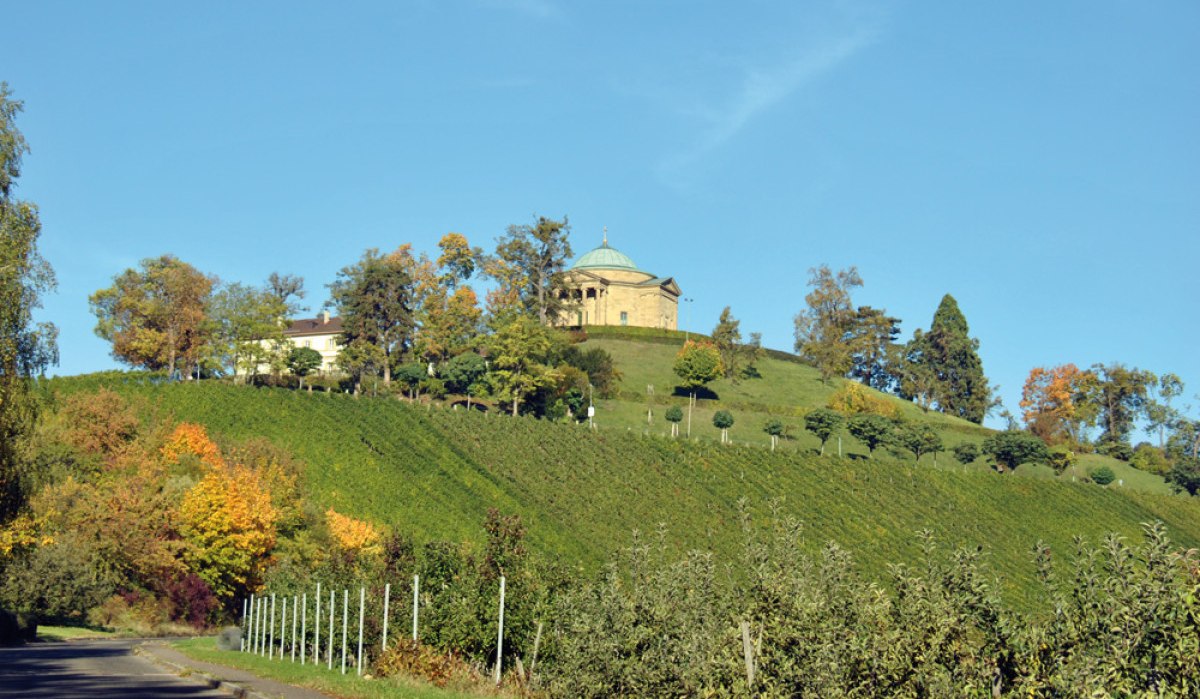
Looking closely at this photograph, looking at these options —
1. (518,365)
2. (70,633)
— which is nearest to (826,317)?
(518,365)

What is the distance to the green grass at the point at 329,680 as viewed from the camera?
1869 centimetres

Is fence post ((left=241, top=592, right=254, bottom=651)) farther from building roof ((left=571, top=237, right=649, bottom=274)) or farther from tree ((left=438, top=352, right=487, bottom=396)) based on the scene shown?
building roof ((left=571, top=237, right=649, bottom=274))

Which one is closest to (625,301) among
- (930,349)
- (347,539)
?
(930,349)

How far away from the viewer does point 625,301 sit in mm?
163375

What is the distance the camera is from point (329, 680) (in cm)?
2167

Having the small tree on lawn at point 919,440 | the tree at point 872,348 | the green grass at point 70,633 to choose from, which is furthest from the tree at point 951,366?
the green grass at point 70,633

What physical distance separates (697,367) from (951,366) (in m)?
→ 52.8

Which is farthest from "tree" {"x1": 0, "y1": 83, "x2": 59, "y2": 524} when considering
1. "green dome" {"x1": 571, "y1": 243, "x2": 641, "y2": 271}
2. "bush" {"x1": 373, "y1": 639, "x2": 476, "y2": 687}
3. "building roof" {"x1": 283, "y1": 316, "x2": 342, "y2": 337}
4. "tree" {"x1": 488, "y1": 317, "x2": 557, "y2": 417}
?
"green dome" {"x1": 571, "y1": 243, "x2": 641, "y2": 271}

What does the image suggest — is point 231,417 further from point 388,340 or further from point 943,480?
point 943,480

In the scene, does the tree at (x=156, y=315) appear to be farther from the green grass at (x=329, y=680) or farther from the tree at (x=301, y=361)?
the green grass at (x=329, y=680)

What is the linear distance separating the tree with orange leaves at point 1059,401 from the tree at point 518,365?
230ft

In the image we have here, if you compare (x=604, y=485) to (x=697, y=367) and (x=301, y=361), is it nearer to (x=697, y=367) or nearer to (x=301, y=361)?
(x=301, y=361)

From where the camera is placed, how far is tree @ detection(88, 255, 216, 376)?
104125 mm

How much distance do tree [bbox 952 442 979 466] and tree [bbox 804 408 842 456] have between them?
13.5m
